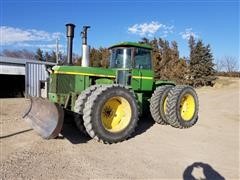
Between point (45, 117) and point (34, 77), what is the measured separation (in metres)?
13.3

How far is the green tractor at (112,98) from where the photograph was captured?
6617 millimetres

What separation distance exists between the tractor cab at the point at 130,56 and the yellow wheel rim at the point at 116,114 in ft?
4.55

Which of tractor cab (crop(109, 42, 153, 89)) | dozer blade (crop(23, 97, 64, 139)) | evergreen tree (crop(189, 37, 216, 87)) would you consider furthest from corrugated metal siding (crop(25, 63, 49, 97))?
evergreen tree (crop(189, 37, 216, 87))

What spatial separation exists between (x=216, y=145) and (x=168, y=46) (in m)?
23.0

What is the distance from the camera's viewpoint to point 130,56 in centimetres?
830

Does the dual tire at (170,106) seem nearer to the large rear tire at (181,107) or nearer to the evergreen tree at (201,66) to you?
the large rear tire at (181,107)

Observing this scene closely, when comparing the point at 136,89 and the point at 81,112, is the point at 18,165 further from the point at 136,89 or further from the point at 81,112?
the point at 136,89

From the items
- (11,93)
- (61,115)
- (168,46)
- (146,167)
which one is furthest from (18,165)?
(168,46)

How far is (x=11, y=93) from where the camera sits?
21.4m

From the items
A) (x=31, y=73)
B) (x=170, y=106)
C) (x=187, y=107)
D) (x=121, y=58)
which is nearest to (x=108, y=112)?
(x=121, y=58)

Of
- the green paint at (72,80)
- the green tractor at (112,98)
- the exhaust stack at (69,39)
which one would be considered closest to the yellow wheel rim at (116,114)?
the green tractor at (112,98)

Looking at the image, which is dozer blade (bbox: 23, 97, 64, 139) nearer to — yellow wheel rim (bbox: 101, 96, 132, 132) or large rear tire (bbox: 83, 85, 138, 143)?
large rear tire (bbox: 83, 85, 138, 143)

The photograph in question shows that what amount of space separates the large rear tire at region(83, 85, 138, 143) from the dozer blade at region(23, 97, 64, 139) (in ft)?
2.31

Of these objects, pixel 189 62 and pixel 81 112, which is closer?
pixel 81 112
